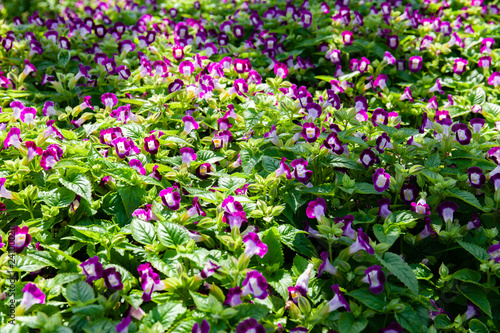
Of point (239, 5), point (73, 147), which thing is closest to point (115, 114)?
point (73, 147)

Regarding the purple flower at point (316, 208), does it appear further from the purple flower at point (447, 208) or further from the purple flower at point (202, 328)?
the purple flower at point (202, 328)

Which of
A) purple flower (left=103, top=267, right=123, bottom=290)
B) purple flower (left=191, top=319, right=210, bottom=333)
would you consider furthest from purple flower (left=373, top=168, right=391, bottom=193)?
purple flower (left=103, top=267, right=123, bottom=290)

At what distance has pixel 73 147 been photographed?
245 centimetres

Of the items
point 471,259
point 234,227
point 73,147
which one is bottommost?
point 471,259

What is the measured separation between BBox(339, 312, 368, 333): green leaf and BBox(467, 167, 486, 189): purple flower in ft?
3.27

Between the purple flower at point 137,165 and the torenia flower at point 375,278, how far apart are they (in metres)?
1.23

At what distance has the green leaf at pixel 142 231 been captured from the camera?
1970mm

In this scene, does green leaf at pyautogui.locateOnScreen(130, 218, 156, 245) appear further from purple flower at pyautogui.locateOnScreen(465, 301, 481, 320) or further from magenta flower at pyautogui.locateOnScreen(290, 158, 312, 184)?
purple flower at pyautogui.locateOnScreen(465, 301, 481, 320)

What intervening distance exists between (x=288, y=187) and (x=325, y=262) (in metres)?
0.48

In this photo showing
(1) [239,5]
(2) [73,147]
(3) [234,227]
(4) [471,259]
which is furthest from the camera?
(1) [239,5]

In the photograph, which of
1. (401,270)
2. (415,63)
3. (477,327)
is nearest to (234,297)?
(401,270)

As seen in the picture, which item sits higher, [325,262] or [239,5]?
[239,5]

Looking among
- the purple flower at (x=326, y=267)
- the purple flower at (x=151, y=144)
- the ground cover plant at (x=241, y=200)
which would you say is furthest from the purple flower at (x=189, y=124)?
the purple flower at (x=326, y=267)

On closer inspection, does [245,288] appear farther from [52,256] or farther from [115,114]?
[115,114]
